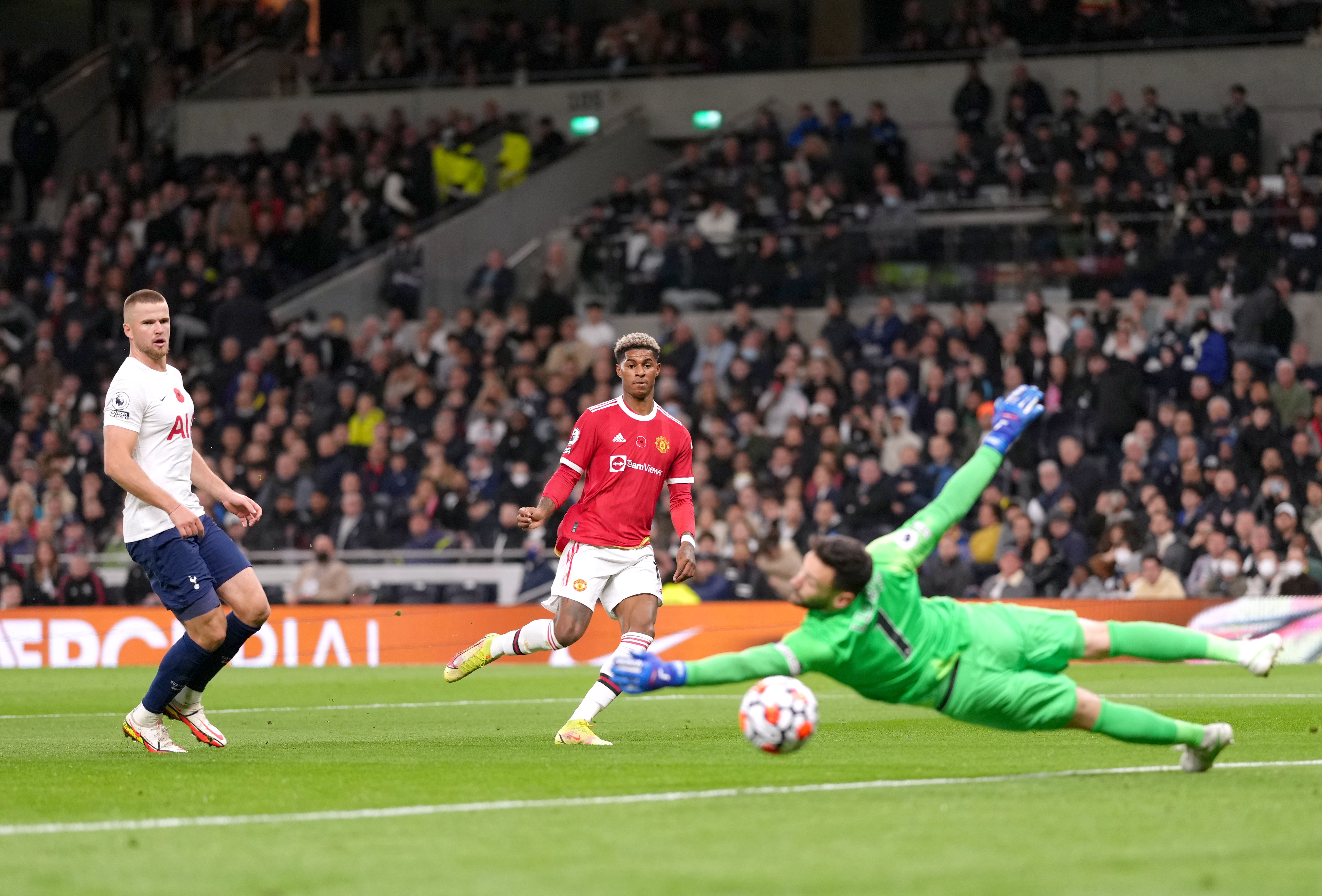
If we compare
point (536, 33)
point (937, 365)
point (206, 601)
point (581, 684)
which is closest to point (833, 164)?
point (937, 365)

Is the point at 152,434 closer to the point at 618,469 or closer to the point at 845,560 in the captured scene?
the point at 618,469

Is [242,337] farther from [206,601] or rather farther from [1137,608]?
[206,601]

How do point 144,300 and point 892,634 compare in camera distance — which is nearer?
point 892,634

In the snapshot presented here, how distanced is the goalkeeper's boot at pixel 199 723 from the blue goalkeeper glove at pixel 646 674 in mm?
3946

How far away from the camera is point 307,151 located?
31.3 meters

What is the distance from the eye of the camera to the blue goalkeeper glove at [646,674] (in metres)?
7.64

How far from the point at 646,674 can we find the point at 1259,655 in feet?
8.66

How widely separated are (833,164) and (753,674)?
67.0 feet

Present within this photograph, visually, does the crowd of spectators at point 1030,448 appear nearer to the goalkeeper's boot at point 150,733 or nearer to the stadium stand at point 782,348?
the stadium stand at point 782,348

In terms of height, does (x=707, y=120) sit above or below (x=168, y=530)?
above

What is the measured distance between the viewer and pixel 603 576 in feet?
37.4

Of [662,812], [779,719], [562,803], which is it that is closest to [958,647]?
[779,719]

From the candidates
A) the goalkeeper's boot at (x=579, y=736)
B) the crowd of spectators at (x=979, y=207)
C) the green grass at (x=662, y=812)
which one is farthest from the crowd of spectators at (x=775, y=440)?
the goalkeeper's boot at (x=579, y=736)

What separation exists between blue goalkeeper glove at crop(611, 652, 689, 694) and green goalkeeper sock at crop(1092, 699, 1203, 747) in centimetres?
185
